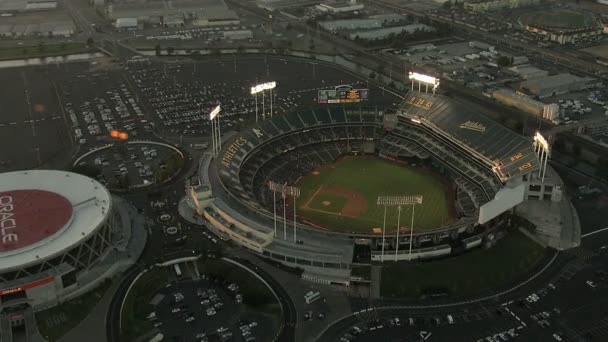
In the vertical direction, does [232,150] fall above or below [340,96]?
below

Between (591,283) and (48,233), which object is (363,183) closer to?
(591,283)

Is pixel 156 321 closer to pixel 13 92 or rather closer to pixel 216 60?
pixel 13 92

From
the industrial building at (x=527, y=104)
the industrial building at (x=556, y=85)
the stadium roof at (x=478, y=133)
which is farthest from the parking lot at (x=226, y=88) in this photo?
the industrial building at (x=556, y=85)

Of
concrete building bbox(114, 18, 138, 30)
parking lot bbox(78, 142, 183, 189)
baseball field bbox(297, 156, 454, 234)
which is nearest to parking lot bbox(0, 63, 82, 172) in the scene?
parking lot bbox(78, 142, 183, 189)

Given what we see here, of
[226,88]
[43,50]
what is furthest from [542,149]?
[43,50]

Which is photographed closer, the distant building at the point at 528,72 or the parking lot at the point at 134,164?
the parking lot at the point at 134,164

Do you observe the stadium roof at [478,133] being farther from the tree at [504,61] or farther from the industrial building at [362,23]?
the industrial building at [362,23]
